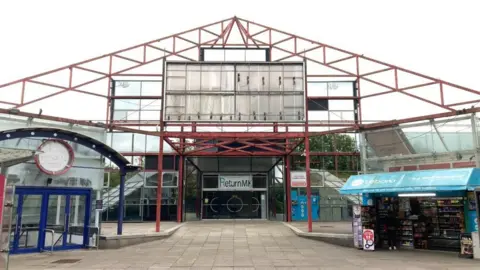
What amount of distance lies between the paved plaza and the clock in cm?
306

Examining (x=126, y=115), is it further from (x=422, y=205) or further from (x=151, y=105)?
(x=422, y=205)

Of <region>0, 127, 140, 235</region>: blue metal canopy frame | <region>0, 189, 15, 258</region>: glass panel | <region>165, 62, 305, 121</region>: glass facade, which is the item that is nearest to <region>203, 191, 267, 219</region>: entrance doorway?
<region>165, 62, 305, 121</region>: glass facade

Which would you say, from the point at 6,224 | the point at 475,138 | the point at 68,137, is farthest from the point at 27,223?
the point at 475,138

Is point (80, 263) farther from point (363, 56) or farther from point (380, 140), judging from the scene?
point (363, 56)

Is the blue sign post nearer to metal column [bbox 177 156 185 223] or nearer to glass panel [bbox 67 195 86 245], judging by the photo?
metal column [bbox 177 156 185 223]

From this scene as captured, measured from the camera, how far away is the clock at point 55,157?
541 inches

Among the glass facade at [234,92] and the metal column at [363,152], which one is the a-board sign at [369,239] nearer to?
the metal column at [363,152]

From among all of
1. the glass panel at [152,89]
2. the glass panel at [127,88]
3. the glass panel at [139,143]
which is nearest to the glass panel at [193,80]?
the glass panel at [152,89]

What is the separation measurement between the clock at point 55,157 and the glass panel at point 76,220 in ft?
4.49

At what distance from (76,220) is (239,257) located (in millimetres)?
6931

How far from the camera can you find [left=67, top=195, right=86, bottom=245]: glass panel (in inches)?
575

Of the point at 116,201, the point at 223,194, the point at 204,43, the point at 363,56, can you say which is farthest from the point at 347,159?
the point at 116,201

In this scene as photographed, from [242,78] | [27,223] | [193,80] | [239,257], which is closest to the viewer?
[239,257]

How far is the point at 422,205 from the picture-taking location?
1462cm
